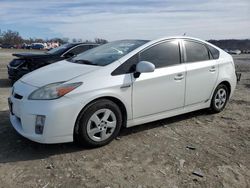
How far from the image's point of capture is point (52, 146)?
4695 millimetres

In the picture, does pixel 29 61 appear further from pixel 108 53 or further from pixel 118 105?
pixel 118 105

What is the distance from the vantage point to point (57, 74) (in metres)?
4.80

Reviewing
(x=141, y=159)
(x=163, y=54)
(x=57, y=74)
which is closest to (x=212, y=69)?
(x=163, y=54)

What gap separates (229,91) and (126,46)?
8.42 ft

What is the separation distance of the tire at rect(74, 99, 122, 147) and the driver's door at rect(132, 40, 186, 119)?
0.39 m

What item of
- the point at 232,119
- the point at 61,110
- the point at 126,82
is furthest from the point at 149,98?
the point at 232,119

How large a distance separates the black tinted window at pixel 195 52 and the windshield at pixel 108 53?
2.85 ft

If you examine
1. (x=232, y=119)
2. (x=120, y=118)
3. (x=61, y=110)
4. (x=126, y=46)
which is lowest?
(x=232, y=119)

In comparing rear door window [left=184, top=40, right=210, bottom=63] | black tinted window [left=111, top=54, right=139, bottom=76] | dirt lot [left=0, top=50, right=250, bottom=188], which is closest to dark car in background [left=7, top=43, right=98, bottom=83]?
dirt lot [left=0, top=50, right=250, bottom=188]

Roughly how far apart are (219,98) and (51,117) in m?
3.65

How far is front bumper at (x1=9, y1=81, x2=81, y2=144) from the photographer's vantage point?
423cm

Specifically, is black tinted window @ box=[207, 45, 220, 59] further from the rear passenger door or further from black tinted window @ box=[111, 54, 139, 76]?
black tinted window @ box=[111, 54, 139, 76]

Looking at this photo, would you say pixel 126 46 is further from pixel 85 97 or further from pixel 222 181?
pixel 222 181

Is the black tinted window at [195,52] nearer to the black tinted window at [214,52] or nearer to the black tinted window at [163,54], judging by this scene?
the black tinted window at [214,52]
